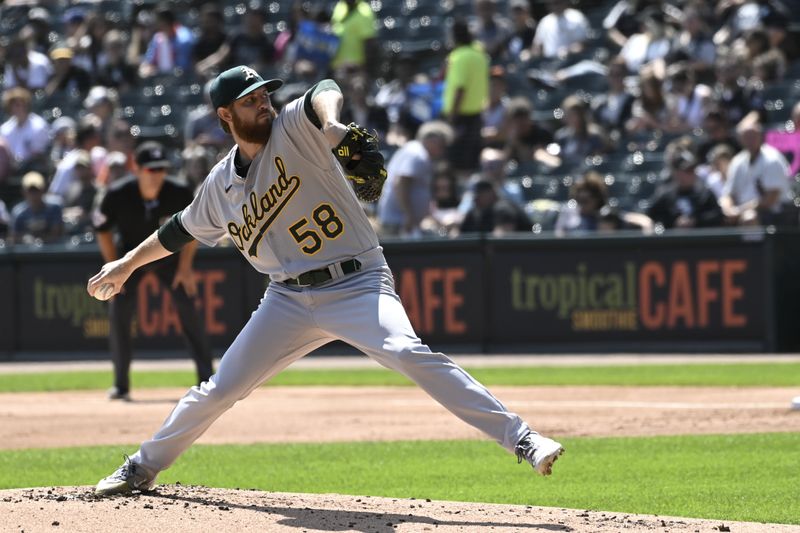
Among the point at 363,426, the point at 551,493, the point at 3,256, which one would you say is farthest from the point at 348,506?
the point at 3,256

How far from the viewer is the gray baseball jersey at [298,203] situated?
6.27 meters

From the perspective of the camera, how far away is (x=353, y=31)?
66.6ft

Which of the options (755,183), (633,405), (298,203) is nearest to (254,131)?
(298,203)

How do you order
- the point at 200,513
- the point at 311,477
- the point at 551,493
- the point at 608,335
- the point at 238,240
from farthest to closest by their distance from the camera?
the point at 608,335 → the point at 311,477 → the point at 551,493 → the point at 238,240 → the point at 200,513

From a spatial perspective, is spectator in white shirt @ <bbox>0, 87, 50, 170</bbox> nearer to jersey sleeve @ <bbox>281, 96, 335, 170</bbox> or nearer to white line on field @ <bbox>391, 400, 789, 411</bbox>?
white line on field @ <bbox>391, 400, 789, 411</bbox>

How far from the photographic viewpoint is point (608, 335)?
16109 mm

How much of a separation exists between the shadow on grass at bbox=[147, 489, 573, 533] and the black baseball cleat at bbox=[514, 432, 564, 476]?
0.25 m

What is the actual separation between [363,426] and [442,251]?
6.02m

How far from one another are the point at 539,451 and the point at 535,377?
8286 millimetres

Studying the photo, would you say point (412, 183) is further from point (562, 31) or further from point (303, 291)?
point (303, 291)

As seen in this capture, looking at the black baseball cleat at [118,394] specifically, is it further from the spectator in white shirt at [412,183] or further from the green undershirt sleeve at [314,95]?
the green undershirt sleeve at [314,95]

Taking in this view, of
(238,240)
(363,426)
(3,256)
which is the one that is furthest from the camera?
(3,256)

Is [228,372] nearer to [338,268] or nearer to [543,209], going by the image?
[338,268]

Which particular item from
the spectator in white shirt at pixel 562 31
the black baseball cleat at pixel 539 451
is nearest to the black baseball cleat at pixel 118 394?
the black baseball cleat at pixel 539 451
